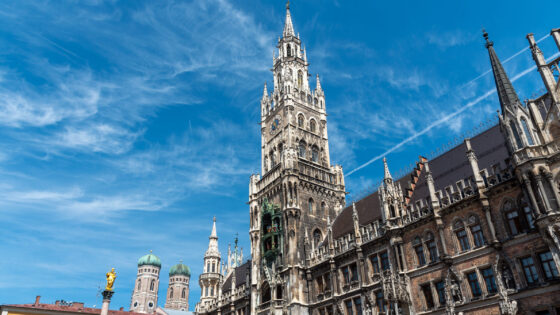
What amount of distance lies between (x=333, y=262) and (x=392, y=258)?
7.14 metres

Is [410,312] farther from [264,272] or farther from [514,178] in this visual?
[264,272]

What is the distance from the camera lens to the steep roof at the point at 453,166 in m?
32.3

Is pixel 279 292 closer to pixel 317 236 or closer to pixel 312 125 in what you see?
pixel 317 236

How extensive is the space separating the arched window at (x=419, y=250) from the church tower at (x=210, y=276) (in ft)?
128

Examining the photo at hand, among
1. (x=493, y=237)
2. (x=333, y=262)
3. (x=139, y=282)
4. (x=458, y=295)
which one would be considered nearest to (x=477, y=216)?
(x=493, y=237)

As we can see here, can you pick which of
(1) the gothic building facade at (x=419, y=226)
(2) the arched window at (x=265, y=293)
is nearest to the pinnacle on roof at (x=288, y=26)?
(1) the gothic building facade at (x=419, y=226)

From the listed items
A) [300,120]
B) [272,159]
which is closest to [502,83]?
[300,120]

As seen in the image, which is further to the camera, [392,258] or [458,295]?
[392,258]

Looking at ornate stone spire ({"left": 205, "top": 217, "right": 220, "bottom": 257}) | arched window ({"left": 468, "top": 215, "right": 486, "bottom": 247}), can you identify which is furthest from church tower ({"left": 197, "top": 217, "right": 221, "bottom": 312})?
arched window ({"left": 468, "top": 215, "right": 486, "bottom": 247})

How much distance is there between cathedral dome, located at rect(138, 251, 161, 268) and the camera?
145375 mm

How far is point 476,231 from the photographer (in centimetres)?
2928

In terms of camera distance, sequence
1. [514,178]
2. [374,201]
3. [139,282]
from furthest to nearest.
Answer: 1. [139,282]
2. [374,201]
3. [514,178]

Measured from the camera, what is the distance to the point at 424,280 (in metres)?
31.4

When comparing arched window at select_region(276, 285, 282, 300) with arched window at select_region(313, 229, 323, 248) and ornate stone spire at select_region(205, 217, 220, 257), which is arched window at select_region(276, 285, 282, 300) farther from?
ornate stone spire at select_region(205, 217, 220, 257)
